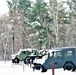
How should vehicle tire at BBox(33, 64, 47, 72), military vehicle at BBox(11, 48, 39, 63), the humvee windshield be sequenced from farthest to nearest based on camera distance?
1. military vehicle at BBox(11, 48, 39, 63)
2. vehicle tire at BBox(33, 64, 47, 72)
3. the humvee windshield

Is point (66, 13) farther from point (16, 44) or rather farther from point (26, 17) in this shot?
point (16, 44)

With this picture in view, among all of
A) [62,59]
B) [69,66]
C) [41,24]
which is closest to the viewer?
[69,66]

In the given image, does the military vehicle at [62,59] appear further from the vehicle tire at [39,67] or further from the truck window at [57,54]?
the vehicle tire at [39,67]

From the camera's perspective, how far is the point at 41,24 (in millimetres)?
44125

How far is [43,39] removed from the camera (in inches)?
1715

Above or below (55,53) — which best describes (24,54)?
below

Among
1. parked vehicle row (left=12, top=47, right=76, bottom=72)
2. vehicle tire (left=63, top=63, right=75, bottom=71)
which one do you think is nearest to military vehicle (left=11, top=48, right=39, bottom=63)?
parked vehicle row (left=12, top=47, right=76, bottom=72)

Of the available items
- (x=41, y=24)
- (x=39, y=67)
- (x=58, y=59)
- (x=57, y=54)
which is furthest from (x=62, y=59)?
(x=41, y=24)

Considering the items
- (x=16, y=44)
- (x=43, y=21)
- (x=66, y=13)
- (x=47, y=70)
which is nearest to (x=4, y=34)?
(x=16, y=44)

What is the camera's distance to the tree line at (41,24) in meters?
42.5

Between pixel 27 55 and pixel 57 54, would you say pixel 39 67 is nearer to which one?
pixel 57 54

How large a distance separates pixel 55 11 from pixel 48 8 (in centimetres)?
181

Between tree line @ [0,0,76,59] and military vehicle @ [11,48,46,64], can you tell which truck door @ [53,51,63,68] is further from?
tree line @ [0,0,76,59]

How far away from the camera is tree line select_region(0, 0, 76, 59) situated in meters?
42.5
